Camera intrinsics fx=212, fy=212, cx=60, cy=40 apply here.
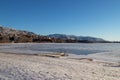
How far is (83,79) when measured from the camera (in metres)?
14.7

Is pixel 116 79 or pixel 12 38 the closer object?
pixel 116 79

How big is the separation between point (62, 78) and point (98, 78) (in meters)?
2.83

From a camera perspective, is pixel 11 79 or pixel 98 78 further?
pixel 98 78

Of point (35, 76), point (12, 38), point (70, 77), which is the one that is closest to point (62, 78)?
point (70, 77)

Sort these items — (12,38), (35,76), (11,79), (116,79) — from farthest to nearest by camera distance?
(12,38) < (116,79) < (35,76) < (11,79)

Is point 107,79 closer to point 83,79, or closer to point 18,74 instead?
point 83,79

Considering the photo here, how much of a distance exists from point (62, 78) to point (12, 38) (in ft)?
563

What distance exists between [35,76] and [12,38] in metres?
171

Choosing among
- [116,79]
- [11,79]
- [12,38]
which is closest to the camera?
[11,79]

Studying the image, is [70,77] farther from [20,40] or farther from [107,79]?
[20,40]

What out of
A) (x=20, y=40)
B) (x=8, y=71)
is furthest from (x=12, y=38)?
(x=8, y=71)

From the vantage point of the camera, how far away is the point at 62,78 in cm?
1437

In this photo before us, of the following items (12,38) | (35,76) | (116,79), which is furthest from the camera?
(12,38)

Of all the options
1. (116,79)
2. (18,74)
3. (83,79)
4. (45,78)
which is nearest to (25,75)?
(18,74)
